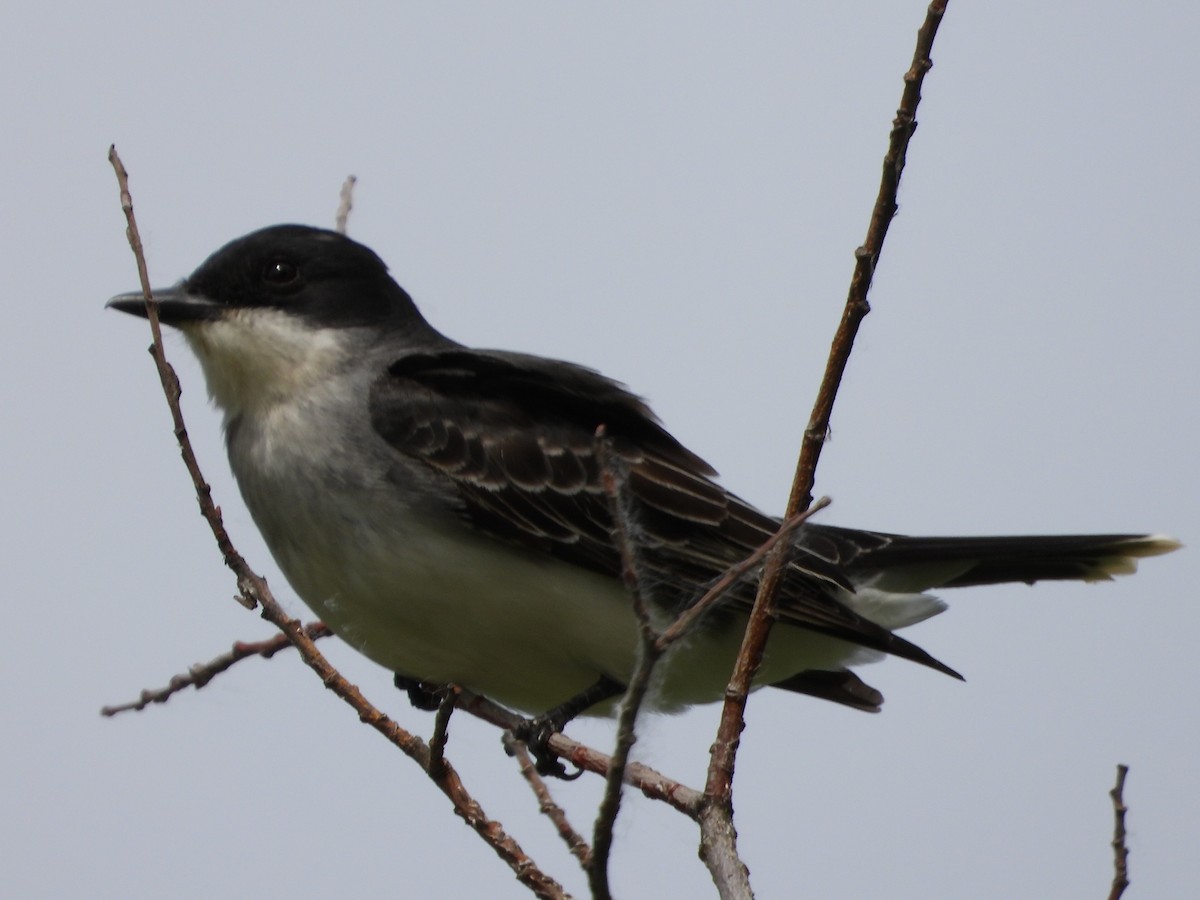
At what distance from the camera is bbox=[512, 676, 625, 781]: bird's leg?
594 cm

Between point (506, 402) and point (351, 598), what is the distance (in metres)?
1.24

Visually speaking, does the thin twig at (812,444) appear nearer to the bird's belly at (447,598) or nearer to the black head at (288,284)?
the bird's belly at (447,598)

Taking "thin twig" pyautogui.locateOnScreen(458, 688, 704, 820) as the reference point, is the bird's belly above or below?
above

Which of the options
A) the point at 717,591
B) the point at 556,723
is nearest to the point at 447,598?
the point at 556,723

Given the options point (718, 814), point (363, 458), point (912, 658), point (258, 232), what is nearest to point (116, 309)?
point (258, 232)

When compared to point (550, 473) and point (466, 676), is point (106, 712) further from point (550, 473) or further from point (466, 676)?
point (550, 473)

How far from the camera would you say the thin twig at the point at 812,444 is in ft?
12.9

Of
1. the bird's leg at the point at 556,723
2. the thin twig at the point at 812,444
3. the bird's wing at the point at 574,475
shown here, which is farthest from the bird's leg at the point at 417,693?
the thin twig at the point at 812,444

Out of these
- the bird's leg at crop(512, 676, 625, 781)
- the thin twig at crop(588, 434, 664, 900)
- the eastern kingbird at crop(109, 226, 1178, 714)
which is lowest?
the thin twig at crop(588, 434, 664, 900)

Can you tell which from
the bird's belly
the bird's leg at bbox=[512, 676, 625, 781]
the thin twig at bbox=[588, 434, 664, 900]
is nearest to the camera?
the thin twig at bbox=[588, 434, 664, 900]

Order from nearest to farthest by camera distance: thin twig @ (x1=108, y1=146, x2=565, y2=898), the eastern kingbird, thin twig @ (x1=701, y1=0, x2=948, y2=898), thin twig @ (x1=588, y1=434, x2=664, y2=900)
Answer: thin twig @ (x1=588, y1=434, x2=664, y2=900) < thin twig @ (x1=701, y1=0, x2=948, y2=898) < thin twig @ (x1=108, y1=146, x2=565, y2=898) < the eastern kingbird

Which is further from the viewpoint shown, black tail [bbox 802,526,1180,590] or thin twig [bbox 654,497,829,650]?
black tail [bbox 802,526,1180,590]

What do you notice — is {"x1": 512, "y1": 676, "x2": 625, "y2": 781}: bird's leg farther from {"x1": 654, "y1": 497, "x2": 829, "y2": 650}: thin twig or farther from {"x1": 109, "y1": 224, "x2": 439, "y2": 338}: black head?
{"x1": 654, "y1": 497, "x2": 829, "y2": 650}: thin twig

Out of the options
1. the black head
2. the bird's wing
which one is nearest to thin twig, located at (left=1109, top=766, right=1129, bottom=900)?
the bird's wing
